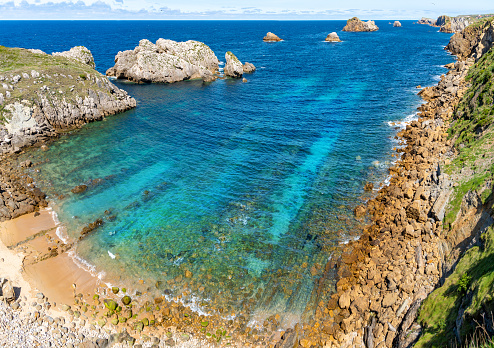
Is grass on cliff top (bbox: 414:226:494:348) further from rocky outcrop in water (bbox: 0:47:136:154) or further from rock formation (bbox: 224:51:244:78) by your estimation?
rock formation (bbox: 224:51:244:78)

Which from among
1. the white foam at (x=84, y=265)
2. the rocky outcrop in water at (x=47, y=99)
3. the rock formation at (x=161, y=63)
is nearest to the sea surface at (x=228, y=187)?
the white foam at (x=84, y=265)

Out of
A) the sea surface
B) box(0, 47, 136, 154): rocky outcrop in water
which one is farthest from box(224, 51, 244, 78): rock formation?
box(0, 47, 136, 154): rocky outcrop in water

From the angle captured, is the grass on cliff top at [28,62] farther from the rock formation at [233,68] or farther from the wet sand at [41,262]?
the rock formation at [233,68]

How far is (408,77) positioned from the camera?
101125 millimetres

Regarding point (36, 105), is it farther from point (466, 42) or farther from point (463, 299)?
point (466, 42)

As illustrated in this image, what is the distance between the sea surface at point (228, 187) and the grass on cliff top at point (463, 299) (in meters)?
9.13

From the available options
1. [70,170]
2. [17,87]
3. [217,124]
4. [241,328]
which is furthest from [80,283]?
[17,87]

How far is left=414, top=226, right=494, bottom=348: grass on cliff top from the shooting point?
16405 millimetres

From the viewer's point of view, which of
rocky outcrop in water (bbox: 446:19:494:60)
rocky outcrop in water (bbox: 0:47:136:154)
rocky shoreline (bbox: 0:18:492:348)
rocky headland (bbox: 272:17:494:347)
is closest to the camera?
rocky headland (bbox: 272:17:494:347)

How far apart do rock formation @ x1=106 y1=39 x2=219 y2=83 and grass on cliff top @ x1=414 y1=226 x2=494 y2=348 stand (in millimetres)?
94239

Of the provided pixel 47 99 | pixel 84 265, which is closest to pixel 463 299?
pixel 84 265

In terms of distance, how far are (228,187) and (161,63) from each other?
72.4 m

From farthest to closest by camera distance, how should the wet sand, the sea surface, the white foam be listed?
the white foam → the sea surface → the wet sand

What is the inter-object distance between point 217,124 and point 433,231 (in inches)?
1898
